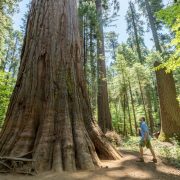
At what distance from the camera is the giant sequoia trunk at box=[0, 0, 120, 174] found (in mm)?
4680

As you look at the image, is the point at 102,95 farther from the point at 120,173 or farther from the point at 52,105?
the point at 120,173

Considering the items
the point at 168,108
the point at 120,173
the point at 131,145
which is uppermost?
the point at 168,108

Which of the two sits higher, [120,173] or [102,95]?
[102,95]

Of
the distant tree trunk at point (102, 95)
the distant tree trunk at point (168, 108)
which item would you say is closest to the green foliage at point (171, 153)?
the distant tree trunk at point (168, 108)

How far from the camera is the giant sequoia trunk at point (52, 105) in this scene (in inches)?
184

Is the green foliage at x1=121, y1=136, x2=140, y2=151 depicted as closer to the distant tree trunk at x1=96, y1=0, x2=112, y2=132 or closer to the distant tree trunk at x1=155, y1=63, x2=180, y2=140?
the distant tree trunk at x1=155, y1=63, x2=180, y2=140

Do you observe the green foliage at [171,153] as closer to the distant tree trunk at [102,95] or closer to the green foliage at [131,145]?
the green foliage at [131,145]

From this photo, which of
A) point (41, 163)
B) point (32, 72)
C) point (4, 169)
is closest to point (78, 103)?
point (32, 72)

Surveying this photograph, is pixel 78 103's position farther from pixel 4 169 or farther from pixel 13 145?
pixel 4 169

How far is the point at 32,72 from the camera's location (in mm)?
5672

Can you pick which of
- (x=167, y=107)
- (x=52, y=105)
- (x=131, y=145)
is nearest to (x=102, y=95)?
(x=131, y=145)

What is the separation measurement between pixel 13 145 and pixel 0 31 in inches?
415

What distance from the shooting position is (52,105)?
523 cm

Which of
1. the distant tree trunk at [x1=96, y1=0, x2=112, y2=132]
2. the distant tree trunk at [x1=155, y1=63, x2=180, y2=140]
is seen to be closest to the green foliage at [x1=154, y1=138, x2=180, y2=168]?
the distant tree trunk at [x1=155, y1=63, x2=180, y2=140]
